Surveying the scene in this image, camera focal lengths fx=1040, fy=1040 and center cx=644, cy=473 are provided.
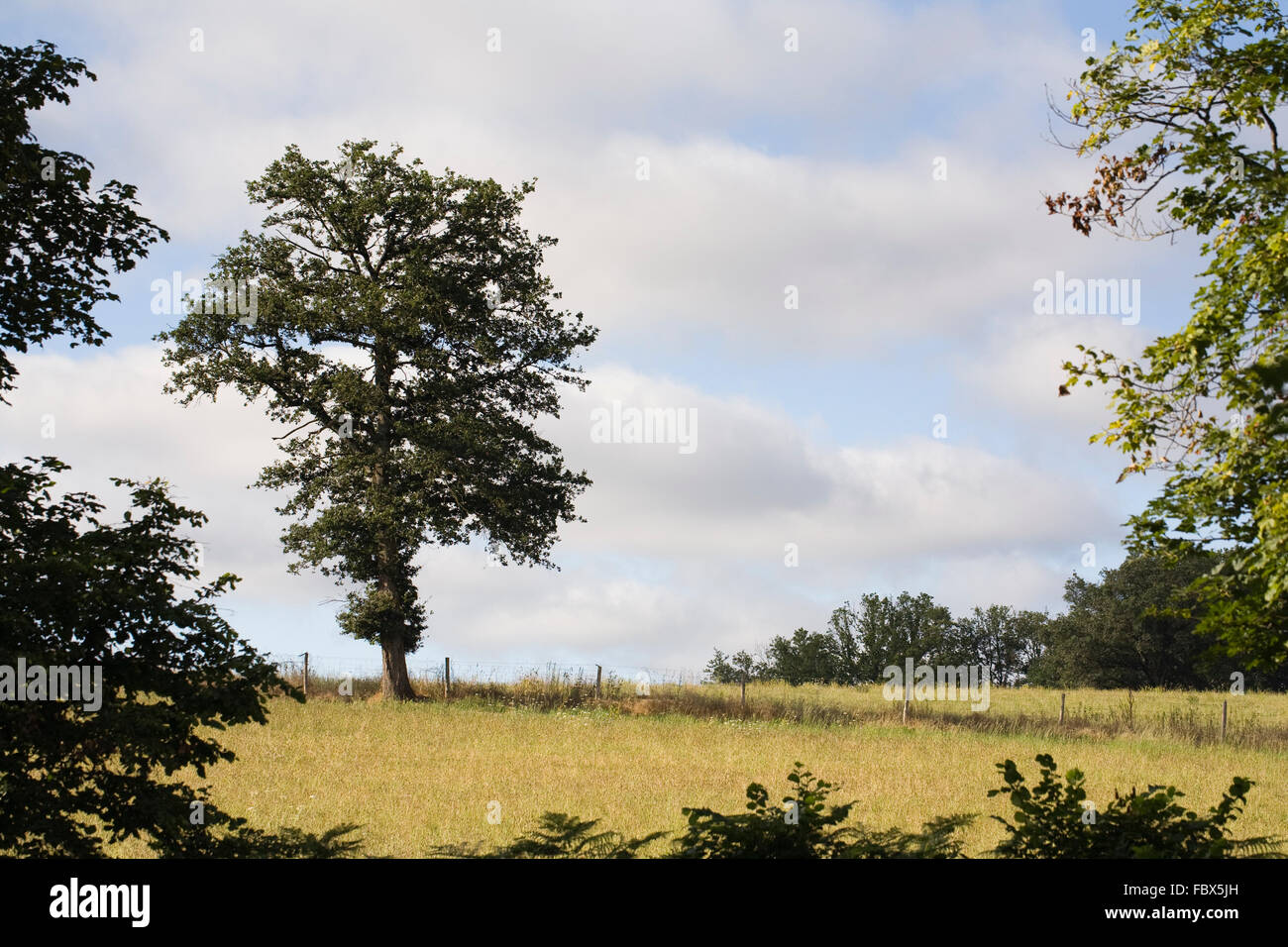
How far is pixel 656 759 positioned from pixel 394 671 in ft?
46.3

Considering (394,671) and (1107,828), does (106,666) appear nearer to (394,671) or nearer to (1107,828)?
(1107,828)

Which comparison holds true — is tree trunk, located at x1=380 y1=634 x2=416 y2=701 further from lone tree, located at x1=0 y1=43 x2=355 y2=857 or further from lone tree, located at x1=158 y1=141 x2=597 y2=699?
lone tree, located at x1=0 y1=43 x2=355 y2=857

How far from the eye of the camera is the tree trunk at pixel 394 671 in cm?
3534

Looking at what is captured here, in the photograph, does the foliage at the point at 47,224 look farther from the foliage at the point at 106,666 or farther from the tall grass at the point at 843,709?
the tall grass at the point at 843,709

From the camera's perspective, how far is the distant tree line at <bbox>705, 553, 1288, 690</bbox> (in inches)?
2904

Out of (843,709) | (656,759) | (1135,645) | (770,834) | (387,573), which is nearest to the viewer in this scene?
(770,834)

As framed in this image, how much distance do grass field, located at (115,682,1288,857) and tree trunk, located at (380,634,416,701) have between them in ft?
3.38

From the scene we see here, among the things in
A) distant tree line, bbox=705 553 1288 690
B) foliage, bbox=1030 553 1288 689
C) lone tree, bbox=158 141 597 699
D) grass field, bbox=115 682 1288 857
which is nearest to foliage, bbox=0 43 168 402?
grass field, bbox=115 682 1288 857

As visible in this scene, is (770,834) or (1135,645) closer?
(770,834)

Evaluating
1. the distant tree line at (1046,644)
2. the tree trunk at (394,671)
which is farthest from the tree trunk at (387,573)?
the distant tree line at (1046,644)

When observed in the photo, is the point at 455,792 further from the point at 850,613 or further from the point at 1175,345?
the point at 850,613

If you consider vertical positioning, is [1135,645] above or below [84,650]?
below

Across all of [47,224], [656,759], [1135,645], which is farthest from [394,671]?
[1135,645]

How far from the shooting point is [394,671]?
35.5 meters
